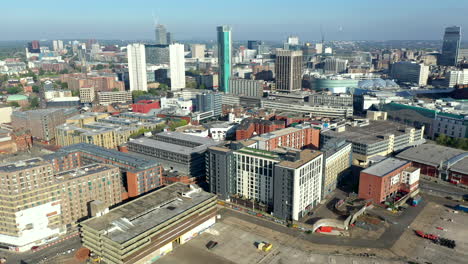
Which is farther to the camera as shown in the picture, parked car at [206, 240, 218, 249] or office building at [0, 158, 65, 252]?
parked car at [206, 240, 218, 249]

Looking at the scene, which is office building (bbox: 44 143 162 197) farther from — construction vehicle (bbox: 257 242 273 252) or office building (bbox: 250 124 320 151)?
construction vehicle (bbox: 257 242 273 252)

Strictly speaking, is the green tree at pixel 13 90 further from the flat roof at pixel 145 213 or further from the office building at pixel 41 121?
the flat roof at pixel 145 213

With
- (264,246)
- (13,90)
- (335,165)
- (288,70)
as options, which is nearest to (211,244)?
(264,246)

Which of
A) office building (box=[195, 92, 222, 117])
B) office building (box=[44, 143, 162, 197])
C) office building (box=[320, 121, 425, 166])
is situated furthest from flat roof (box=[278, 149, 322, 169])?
office building (box=[195, 92, 222, 117])

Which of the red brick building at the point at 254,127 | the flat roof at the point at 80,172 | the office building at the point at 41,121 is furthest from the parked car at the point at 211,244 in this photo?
the office building at the point at 41,121

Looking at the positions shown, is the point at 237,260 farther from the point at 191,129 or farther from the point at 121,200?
the point at 191,129

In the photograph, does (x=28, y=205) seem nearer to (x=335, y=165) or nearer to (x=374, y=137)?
(x=335, y=165)

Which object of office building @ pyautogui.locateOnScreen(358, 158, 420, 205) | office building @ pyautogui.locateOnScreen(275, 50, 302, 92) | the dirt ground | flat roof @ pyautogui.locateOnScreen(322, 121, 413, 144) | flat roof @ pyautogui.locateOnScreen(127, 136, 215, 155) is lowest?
the dirt ground
